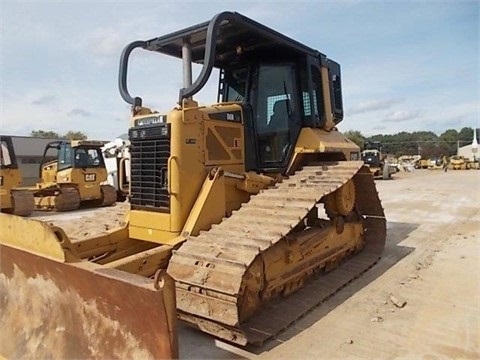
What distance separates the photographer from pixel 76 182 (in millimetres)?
14812

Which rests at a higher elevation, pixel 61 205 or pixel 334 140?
pixel 334 140

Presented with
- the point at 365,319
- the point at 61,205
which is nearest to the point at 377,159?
the point at 61,205

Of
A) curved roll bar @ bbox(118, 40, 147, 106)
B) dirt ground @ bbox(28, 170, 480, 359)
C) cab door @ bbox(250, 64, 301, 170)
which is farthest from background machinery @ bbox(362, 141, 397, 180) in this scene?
curved roll bar @ bbox(118, 40, 147, 106)

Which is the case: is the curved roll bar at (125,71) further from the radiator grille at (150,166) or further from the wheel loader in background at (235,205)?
the radiator grille at (150,166)

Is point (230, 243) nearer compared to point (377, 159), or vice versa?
point (230, 243)

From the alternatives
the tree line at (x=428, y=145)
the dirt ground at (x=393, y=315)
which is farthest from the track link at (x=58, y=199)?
the tree line at (x=428, y=145)

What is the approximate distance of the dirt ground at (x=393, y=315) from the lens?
3.40 metres

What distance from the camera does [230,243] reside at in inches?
145

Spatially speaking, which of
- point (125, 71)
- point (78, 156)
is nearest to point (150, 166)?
point (125, 71)

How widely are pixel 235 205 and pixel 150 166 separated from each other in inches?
42.7

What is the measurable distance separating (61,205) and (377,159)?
20321 mm

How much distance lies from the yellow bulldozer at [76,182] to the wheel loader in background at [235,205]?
10258 millimetres

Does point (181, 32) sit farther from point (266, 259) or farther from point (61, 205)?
point (61, 205)

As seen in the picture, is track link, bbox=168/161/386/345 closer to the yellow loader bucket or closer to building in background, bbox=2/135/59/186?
the yellow loader bucket
